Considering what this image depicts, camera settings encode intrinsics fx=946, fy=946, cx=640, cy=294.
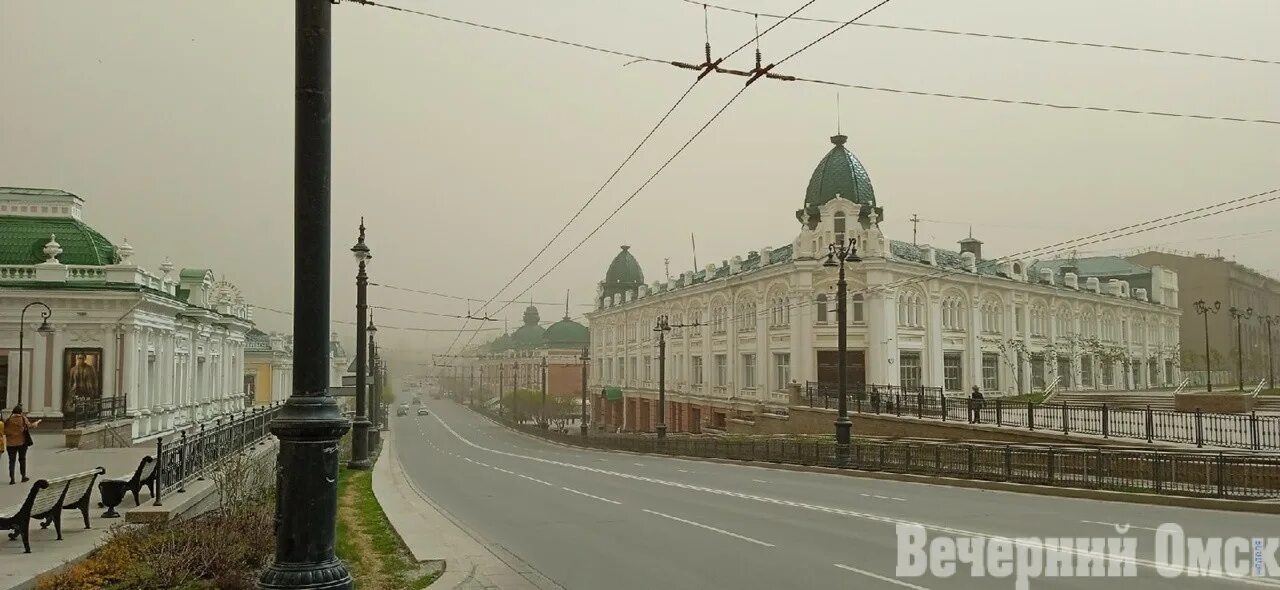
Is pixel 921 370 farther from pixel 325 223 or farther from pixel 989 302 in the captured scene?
pixel 325 223

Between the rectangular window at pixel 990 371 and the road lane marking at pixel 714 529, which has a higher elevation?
the rectangular window at pixel 990 371

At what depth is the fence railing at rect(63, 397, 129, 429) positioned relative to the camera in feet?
104

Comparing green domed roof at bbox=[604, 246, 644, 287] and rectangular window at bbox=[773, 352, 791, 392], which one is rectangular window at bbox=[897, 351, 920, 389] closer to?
rectangular window at bbox=[773, 352, 791, 392]

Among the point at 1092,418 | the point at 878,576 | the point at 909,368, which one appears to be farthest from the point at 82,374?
the point at 909,368

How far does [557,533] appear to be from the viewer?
1616 centimetres

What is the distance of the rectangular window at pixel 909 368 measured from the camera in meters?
52.6

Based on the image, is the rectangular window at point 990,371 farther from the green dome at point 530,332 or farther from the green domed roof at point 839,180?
the green dome at point 530,332

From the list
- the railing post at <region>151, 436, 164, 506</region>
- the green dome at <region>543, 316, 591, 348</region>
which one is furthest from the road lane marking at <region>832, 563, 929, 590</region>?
the green dome at <region>543, 316, 591, 348</region>

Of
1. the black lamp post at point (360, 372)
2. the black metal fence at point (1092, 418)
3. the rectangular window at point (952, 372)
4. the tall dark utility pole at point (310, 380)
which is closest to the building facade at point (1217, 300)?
the rectangular window at point (952, 372)

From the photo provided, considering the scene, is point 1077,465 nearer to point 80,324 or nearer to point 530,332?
point 80,324

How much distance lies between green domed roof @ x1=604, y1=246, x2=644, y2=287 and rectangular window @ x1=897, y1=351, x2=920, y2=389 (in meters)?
53.9

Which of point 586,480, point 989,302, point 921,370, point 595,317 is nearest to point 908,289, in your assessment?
point 921,370

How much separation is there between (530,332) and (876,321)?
115406mm

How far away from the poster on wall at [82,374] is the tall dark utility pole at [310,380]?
32.9m
